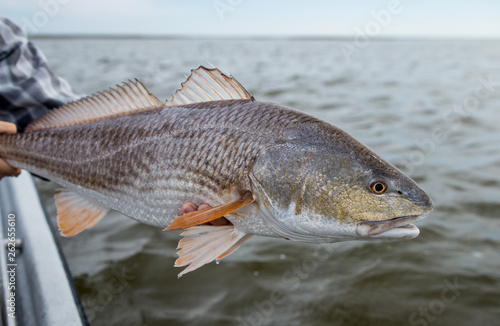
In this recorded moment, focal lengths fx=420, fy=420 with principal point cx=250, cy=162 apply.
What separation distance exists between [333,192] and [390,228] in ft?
0.90

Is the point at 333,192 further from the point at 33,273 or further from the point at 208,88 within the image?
the point at 33,273

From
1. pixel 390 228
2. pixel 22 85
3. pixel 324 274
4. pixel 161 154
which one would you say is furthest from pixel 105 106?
pixel 324 274

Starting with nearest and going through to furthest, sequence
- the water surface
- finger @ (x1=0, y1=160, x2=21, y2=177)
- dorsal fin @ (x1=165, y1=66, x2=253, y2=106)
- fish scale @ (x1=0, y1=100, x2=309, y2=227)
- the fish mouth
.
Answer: the fish mouth, fish scale @ (x1=0, y1=100, x2=309, y2=227), dorsal fin @ (x1=165, y1=66, x2=253, y2=106), finger @ (x1=0, y1=160, x2=21, y2=177), the water surface

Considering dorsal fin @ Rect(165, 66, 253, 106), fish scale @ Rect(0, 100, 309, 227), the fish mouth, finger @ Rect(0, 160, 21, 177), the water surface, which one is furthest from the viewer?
the water surface

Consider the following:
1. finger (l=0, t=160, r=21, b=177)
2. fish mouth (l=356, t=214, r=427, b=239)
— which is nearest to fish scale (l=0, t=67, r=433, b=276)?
fish mouth (l=356, t=214, r=427, b=239)

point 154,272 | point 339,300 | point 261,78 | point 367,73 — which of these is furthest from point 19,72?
point 367,73

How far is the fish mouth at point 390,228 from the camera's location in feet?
5.70

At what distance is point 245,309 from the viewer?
4234 mm

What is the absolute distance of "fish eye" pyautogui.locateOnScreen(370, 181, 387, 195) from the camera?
1781 mm

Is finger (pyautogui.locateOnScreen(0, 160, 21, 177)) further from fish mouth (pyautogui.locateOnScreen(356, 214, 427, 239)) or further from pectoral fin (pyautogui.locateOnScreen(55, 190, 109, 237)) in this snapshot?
fish mouth (pyautogui.locateOnScreen(356, 214, 427, 239))

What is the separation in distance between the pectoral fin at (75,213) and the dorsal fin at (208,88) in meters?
0.87

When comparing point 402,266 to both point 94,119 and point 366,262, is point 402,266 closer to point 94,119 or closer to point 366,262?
point 366,262

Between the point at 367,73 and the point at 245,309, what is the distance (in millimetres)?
20013

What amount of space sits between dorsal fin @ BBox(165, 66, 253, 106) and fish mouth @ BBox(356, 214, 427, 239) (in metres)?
0.81
